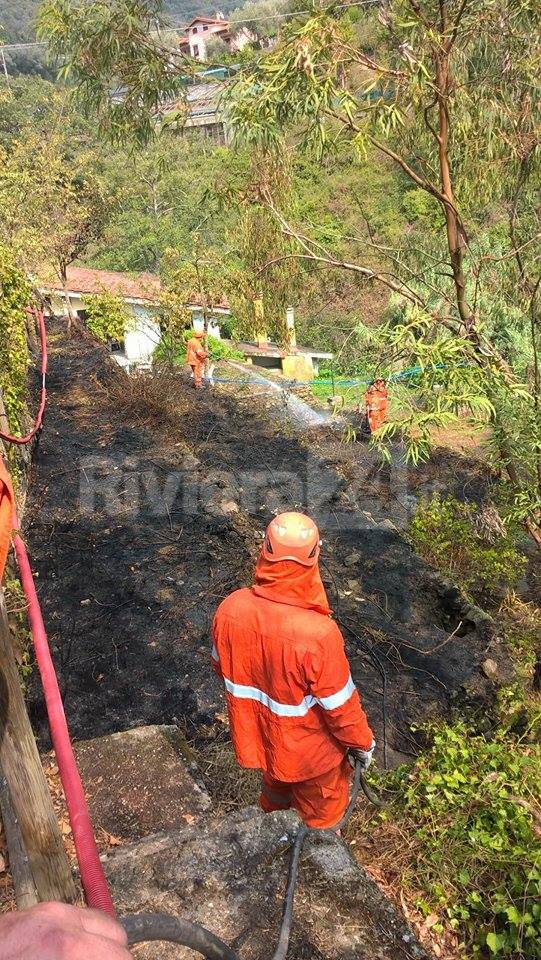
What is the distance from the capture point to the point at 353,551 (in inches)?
344

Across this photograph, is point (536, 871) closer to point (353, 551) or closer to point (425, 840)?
point (425, 840)

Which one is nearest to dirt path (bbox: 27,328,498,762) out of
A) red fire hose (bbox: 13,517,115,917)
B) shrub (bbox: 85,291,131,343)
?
red fire hose (bbox: 13,517,115,917)

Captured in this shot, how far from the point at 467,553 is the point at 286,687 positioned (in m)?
7.53

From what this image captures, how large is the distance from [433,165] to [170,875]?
20.0ft

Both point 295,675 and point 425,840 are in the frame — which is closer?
point 295,675

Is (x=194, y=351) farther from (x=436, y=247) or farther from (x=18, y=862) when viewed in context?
(x=18, y=862)

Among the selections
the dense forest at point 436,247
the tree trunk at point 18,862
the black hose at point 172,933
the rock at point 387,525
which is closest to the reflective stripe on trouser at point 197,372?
the rock at point 387,525

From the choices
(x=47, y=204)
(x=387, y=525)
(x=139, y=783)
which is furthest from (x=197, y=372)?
(x=139, y=783)

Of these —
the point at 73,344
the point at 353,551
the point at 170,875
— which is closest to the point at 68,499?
the point at 353,551

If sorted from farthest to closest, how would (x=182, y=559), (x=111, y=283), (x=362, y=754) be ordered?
(x=111, y=283) → (x=182, y=559) → (x=362, y=754)

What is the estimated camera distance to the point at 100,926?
656 millimetres

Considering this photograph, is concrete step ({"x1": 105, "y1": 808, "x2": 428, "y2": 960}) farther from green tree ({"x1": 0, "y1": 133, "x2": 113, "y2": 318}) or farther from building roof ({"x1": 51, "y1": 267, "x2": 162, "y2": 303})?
building roof ({"x1": 51, "y1": 267, "x2": 162, "y2": 303})

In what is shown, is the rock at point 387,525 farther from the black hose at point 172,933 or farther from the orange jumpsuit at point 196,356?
the black hose at point 172,933

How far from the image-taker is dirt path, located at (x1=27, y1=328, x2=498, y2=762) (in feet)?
17.5
